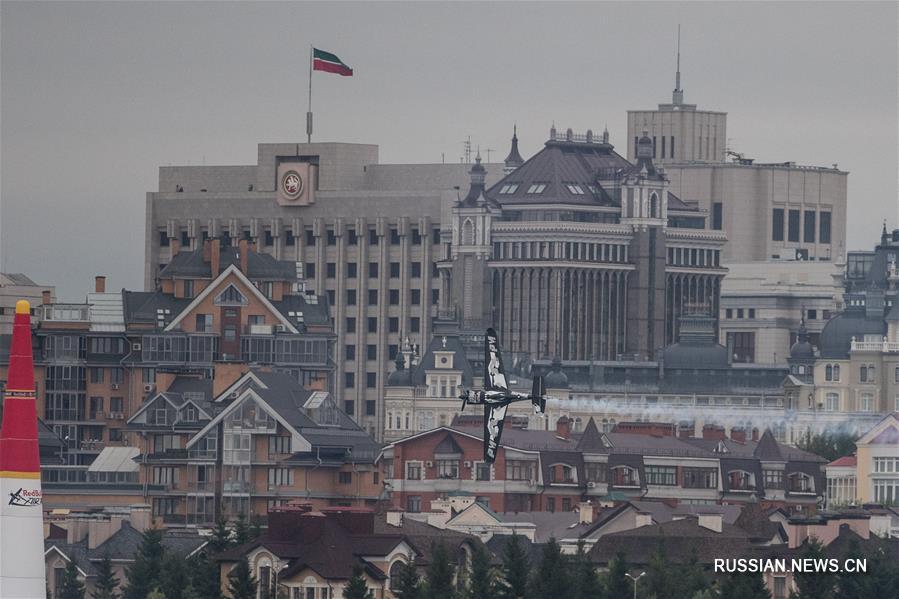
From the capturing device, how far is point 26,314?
359 feet

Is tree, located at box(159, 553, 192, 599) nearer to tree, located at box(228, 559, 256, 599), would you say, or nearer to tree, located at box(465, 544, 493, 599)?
tree, located at box(228, 559, 256, 599)

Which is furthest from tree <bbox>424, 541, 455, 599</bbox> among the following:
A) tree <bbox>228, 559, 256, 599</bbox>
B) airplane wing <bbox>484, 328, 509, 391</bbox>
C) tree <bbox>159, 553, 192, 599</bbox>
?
airplane wing <bbox>484, 328, 509, 391</bbox>

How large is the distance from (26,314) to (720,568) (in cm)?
8476

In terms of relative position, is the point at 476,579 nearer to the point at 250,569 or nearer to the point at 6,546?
the point at 250,569

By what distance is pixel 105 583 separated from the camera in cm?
19262

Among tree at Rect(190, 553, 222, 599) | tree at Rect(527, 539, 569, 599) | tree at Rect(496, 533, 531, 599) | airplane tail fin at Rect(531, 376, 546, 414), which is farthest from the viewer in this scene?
tree at Rect(190, 553, 222, 599)

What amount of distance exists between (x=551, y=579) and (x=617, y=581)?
10.1 ft

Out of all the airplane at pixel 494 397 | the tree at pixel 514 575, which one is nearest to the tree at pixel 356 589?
the tree at pixel 514 575

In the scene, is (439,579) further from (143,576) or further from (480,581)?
(143,576)

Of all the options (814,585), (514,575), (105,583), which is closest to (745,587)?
(814,585)

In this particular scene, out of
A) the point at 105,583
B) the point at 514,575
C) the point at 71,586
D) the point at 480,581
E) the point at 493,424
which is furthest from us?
the point at 71,586

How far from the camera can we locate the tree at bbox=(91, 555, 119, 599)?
623ft

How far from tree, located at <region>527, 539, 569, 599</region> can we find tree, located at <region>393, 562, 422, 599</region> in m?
4.92

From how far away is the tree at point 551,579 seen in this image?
18162 centimetres
